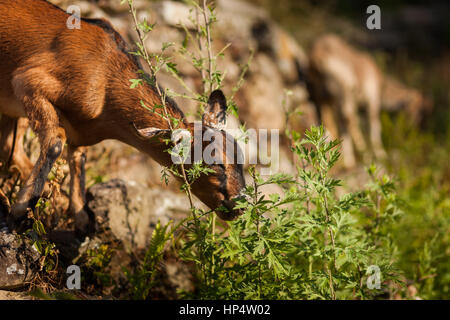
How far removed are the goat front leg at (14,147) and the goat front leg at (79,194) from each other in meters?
0.49

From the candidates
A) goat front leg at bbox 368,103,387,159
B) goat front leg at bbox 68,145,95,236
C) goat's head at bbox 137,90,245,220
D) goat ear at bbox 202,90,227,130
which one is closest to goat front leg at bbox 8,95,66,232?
goat front leg at bbox 68,145,95,236

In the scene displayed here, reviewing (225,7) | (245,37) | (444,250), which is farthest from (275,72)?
(444,250)

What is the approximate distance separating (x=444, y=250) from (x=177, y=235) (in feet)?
9.59

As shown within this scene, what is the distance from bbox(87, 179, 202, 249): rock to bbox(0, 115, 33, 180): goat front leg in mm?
619

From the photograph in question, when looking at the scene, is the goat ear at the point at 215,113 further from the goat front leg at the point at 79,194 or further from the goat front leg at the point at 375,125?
the goat front leg at the point at 375,125

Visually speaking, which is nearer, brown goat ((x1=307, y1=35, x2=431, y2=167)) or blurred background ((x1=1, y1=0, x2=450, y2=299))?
blurred background ((x1=1, y1=0, x2=450, y2=299))

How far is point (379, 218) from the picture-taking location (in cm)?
→ 357

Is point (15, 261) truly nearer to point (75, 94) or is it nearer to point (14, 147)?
point (75, 94)

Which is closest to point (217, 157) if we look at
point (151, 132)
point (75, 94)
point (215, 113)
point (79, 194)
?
point (215, 113)

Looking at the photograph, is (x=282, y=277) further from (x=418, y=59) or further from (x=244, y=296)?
Result: (x=418, y=59)

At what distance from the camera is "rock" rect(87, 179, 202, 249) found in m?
3.82

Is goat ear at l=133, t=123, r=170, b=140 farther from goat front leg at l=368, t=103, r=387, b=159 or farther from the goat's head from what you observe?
goat front leg at l=368, t=103, r=387, b=159

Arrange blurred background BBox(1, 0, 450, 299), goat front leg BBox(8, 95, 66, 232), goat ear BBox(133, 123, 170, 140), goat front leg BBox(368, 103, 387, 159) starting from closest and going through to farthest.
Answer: goat ear BBox(133, 123, 170, 140)
goat front leg BBox(8, 95, 66, 232)
blurred background BBox(1, 0, 450, 299)
goat front leg BBox(368, 103, 387, 159)

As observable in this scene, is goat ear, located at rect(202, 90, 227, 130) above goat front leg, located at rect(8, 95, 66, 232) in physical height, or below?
above
